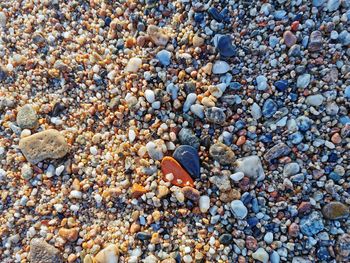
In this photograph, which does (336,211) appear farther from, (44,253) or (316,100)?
(44,253)

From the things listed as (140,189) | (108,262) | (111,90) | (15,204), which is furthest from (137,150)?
(15,204)

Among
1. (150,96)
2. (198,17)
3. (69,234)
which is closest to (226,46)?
(198,17)

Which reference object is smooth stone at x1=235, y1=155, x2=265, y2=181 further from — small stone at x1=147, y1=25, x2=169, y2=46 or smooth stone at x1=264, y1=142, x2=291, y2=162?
small stone at x1=147, y1=25, x2=169, y2=46

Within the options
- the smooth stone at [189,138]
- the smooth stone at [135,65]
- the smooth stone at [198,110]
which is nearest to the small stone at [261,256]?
the smooth stone at [189,138]

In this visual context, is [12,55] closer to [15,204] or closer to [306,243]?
[15,204]

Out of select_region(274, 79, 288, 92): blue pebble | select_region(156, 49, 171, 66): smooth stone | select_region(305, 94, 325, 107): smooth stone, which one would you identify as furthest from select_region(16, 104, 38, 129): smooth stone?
select_region(305, 94, 325, 107): smooth stone
